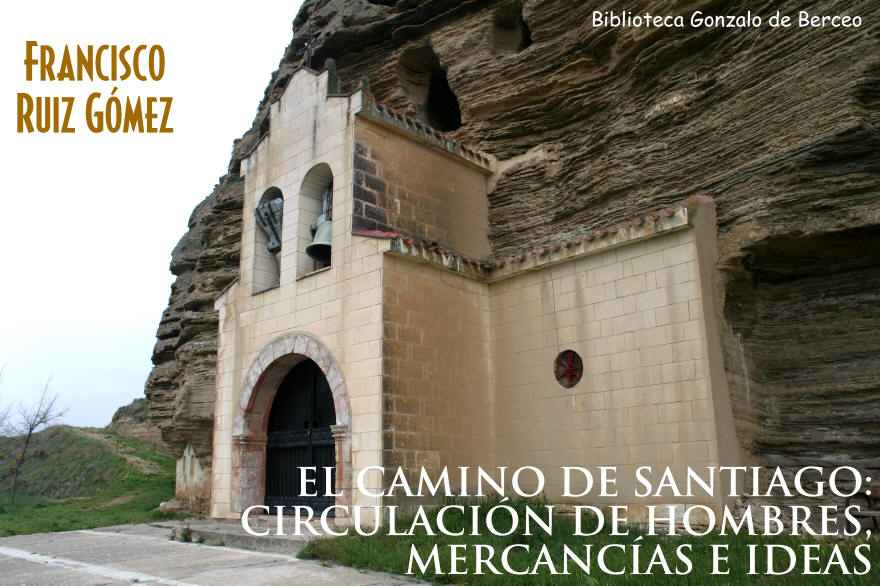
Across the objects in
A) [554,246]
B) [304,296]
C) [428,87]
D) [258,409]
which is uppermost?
[428,87]

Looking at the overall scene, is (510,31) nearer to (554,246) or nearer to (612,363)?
(554,246)

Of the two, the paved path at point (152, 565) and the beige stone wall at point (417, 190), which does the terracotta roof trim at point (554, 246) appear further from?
the paved path at point (152, 565)

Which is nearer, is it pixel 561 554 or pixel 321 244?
pixel 561 554

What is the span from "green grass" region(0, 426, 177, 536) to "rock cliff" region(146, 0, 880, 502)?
2.82 m

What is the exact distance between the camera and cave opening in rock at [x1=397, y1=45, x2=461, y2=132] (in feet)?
54.3

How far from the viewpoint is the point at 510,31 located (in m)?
15.7

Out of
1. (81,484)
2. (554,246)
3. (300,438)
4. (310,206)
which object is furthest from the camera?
(81,484)

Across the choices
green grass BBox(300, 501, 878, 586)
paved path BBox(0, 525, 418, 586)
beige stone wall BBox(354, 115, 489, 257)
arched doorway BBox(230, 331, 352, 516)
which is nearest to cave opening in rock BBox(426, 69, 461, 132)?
beige stone wall BBox(354, 115, 489, 257)

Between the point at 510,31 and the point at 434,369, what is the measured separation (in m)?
8.75

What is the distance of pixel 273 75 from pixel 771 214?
16.4 meters

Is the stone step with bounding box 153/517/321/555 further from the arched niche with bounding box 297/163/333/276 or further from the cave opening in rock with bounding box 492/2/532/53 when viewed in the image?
the cave opening in rock with bounding box 492/2/532/53

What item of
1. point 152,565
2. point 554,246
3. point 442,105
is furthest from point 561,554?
point 442,105

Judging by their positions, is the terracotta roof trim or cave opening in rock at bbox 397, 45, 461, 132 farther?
cave opening in rock at bbox 397, 45, 461, 132

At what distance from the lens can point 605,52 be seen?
43.3 ft
